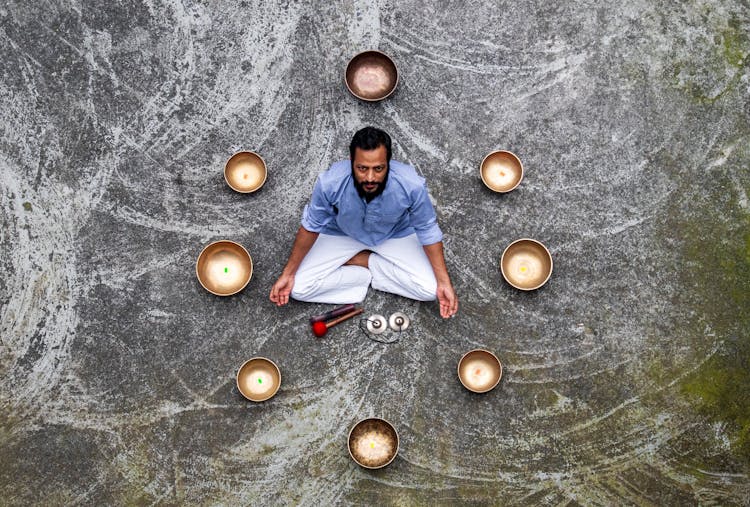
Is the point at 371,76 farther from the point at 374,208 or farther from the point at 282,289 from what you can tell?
the point at 282,289

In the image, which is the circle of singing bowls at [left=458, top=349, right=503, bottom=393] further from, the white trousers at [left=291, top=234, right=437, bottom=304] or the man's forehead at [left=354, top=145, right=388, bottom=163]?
the man's forehead at [left=354, top=145, right=388, bottom=163]

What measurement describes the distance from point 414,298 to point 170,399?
1.59 m

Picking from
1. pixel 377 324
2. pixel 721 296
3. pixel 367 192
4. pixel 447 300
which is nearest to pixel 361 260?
pixel 377 324

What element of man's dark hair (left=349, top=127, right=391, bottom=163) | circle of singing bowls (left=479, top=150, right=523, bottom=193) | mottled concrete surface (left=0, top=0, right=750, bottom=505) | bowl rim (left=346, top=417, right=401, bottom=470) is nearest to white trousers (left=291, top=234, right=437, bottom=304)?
mottled concrete surface (left=0, top=0, right=750, bottom=505)

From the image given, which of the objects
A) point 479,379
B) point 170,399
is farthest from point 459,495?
point 170,399

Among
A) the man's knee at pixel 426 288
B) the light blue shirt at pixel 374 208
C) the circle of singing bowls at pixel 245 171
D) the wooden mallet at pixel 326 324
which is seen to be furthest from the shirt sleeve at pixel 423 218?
the circle of singing bowls at pixel 245 171

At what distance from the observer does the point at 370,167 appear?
8.90 feet

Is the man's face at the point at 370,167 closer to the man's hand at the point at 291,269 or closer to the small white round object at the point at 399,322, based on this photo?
the man's hand at the point at 291,269

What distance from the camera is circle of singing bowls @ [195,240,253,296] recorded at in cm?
364

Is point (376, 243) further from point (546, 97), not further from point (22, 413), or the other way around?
point (22, 413)

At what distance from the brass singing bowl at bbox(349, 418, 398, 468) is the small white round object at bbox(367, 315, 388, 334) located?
52 centimetres

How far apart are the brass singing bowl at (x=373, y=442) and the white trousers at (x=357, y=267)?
2.65 feet

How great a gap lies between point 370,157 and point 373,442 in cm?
180

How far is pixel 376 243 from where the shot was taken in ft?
11.2
